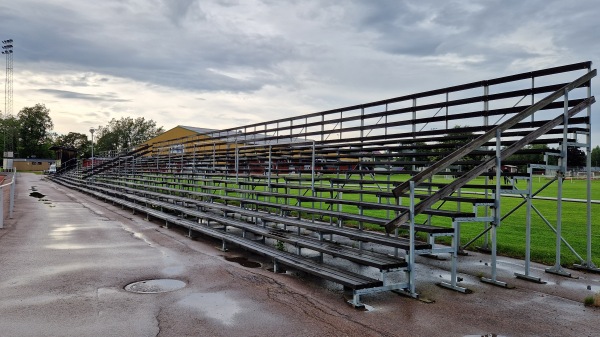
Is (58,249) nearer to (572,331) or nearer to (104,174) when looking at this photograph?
(572,331)

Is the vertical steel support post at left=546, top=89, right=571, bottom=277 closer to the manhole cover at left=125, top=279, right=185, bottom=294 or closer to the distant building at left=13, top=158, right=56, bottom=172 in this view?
the manhole cover at left=125, top=279, right=185, bottom=294

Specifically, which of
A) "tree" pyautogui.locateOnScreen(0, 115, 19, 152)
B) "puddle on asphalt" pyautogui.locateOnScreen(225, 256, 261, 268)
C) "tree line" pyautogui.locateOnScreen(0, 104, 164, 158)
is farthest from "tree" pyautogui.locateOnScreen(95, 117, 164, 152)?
"puddle on asphalt" pyautogui.locateOnScreen(225, 256, 261, 268)

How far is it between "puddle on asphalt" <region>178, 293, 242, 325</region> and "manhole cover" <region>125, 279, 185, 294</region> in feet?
1.68

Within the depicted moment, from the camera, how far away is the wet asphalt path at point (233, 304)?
4.00 metres

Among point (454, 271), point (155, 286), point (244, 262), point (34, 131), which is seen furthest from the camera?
point (34, 131)

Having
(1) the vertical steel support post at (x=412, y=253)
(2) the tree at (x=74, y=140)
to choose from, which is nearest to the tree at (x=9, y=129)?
(2) the tree at (x=74, y=140)

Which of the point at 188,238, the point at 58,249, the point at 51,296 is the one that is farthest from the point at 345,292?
the point at 58,249

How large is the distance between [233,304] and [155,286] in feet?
4.69

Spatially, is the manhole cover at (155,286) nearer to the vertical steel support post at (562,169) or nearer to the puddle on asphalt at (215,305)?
the puddle on asphalt at (215,305)

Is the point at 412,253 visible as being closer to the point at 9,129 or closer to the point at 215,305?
the point at 215,305

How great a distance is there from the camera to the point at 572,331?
12.9 feet

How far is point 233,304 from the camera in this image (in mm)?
4746

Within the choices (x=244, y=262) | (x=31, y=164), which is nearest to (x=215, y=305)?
(x=244, y=262)

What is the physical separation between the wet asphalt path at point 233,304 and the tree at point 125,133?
103 metres
